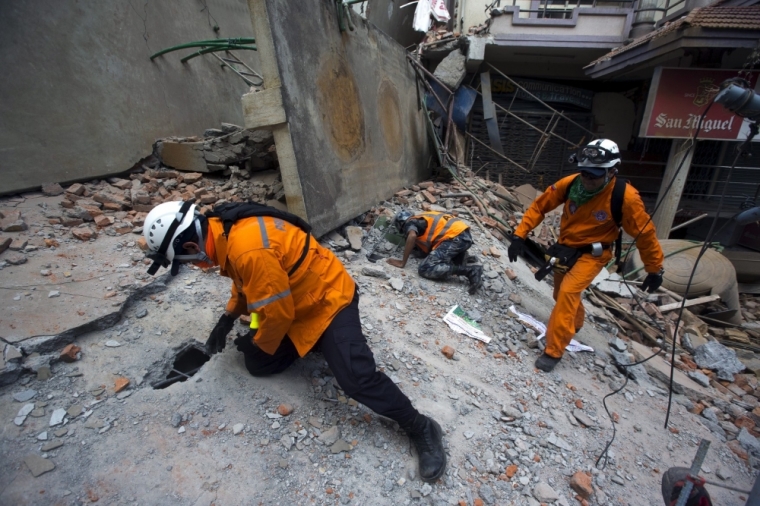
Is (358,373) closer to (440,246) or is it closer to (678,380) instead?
(440,246)

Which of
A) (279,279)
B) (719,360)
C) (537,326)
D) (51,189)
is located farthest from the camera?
(719,360)

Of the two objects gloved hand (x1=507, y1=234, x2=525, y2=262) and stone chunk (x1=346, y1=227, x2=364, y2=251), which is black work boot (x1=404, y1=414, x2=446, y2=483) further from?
stone chunk (x1=346, y1=227, x2=364, y2=251)

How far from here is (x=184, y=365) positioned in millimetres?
2598

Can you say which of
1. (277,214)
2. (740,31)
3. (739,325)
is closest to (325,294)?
(277,214)

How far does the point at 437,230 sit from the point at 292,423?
9.29ft

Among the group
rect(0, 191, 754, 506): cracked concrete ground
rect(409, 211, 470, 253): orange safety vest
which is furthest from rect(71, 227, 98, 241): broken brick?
rect(409, 211, 470, 253): orange safety vest

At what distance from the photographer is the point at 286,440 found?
2082mm

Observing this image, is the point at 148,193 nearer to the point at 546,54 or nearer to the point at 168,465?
the point at 168,465

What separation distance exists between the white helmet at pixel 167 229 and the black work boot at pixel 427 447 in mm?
1628

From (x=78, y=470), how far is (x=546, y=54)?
37.1 ft

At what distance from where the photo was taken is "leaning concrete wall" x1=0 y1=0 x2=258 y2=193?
3650 mm

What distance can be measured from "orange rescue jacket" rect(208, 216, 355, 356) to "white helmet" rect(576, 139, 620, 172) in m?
2.18

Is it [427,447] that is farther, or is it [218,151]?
[218,151]

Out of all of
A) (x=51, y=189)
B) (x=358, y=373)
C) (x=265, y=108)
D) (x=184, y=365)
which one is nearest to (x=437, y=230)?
(x=265, y=108)
